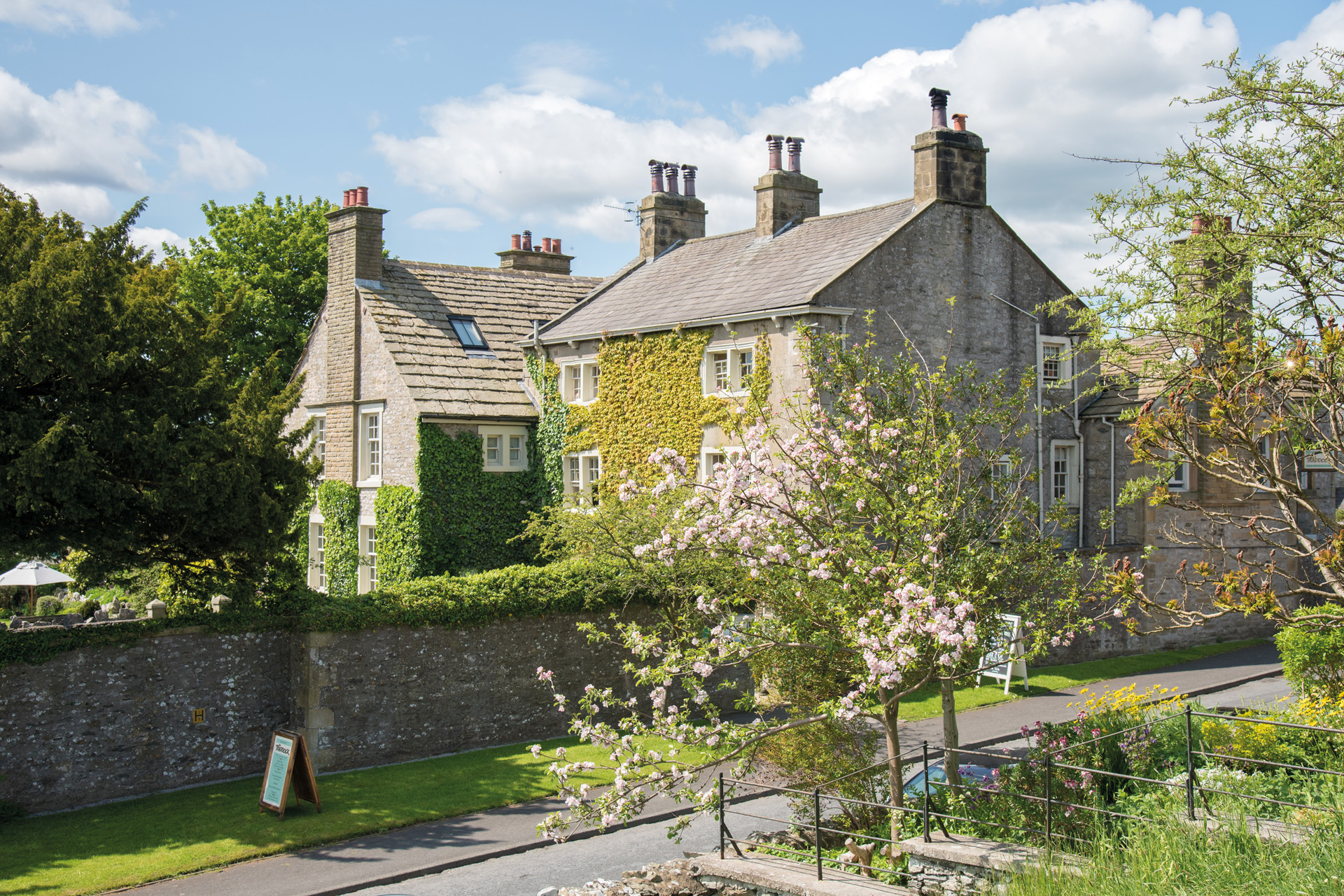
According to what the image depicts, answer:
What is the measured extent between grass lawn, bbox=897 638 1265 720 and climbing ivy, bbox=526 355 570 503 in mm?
11706

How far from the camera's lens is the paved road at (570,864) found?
46.9ft

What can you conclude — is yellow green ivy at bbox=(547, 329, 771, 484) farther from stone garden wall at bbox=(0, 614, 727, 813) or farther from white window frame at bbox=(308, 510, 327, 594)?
white window frame at bbox=(308, 510, 327, 594)

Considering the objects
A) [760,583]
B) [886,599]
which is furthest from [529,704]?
[886,599]

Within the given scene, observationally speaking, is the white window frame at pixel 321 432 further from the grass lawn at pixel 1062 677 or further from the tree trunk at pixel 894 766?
the tree trunk at pixel 894 766

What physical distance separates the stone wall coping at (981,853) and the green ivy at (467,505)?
A: 1862 cm

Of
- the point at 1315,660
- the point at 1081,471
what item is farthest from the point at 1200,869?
the point at 1081,471

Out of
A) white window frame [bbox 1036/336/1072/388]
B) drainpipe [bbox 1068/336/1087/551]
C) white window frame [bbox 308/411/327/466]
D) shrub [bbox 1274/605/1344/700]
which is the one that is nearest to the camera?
shrub [bbox 1274/605/1344/700]

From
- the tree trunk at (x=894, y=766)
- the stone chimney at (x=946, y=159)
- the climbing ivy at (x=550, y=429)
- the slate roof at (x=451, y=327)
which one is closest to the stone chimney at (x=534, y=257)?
the slate roof at (x=451, y=327)

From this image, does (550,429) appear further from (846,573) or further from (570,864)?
(846,573)

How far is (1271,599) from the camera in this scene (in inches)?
Answer: 418

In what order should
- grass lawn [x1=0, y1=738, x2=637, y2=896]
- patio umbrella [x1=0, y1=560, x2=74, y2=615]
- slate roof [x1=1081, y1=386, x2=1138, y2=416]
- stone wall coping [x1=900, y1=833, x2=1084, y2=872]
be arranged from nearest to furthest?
stone wall coping [x1=900, y1=833, x2=1084, y2=872], grass lawn [x1=0, y1=738, x2=637, y2=896], slate roof [x1=1081, y1=386, x2=1138, y2=416], patio umbrella [x1=0, y1=560, x2=74, y2=615]

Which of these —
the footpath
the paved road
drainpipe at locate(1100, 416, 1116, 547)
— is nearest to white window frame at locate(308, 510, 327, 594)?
the footpath

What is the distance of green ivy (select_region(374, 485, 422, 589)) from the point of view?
2928 centimetres

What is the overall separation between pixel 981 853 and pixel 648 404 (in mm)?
18927
